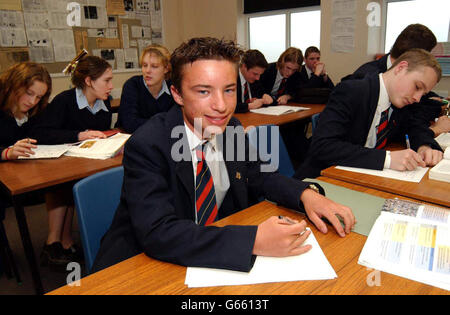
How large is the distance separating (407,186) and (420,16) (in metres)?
3.57

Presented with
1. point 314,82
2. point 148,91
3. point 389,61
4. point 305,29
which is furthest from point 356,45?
point 148,91

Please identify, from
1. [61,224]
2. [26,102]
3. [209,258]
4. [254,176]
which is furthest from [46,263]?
[209,258]

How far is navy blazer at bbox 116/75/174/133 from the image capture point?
269cm

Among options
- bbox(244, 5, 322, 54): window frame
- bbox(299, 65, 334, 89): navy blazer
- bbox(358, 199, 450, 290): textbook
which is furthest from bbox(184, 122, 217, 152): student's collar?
bbox(244, 5, 322, 54): window frame

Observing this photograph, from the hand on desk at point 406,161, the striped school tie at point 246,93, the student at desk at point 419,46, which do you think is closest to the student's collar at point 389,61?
the student at desk at point 419,46

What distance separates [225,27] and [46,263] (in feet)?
14.9

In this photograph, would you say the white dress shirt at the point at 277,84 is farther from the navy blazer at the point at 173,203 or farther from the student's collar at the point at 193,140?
the student's collar at the point at 193,140

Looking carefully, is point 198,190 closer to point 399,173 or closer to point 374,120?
point 399,173

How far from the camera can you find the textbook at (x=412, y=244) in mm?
737

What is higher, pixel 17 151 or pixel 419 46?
pixel 419 46

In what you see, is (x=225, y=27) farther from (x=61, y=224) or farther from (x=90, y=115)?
(x=61, y=224)

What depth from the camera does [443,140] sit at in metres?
1.92
